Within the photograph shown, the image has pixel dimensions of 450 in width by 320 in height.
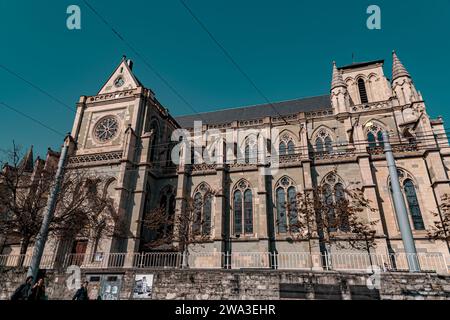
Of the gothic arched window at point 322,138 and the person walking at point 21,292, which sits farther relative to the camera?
the gothic arched window at point 322,138

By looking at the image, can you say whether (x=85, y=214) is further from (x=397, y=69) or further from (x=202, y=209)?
(x=397, y=69)

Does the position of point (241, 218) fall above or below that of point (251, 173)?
below

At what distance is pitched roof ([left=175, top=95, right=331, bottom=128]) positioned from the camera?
32156mm

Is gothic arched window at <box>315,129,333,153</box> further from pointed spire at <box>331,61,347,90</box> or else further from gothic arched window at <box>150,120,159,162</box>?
gothic arched window at <box>150,120,159,162</box>

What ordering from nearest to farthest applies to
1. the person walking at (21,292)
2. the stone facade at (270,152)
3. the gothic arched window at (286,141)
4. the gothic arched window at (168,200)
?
the person walking at (21,292)
the stone facade at (270,152)
the gothic arched window at (168,200)
the gothic arched window at (286,141)

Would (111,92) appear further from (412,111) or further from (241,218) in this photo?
(412,111)

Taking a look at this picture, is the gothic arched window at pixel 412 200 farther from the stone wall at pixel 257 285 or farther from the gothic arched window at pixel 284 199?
the stone wall at pixel 257 285

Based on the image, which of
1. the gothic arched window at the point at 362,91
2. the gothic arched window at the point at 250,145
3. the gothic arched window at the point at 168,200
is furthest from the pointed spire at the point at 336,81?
the gothic arched window at the point at 168,200

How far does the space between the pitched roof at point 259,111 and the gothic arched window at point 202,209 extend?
13.4 metres

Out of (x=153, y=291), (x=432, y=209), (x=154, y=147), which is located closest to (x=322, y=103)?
(x=432, y=209)

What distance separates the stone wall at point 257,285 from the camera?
32.7 feet

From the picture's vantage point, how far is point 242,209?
21.3 metres

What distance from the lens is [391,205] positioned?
18.4 m
